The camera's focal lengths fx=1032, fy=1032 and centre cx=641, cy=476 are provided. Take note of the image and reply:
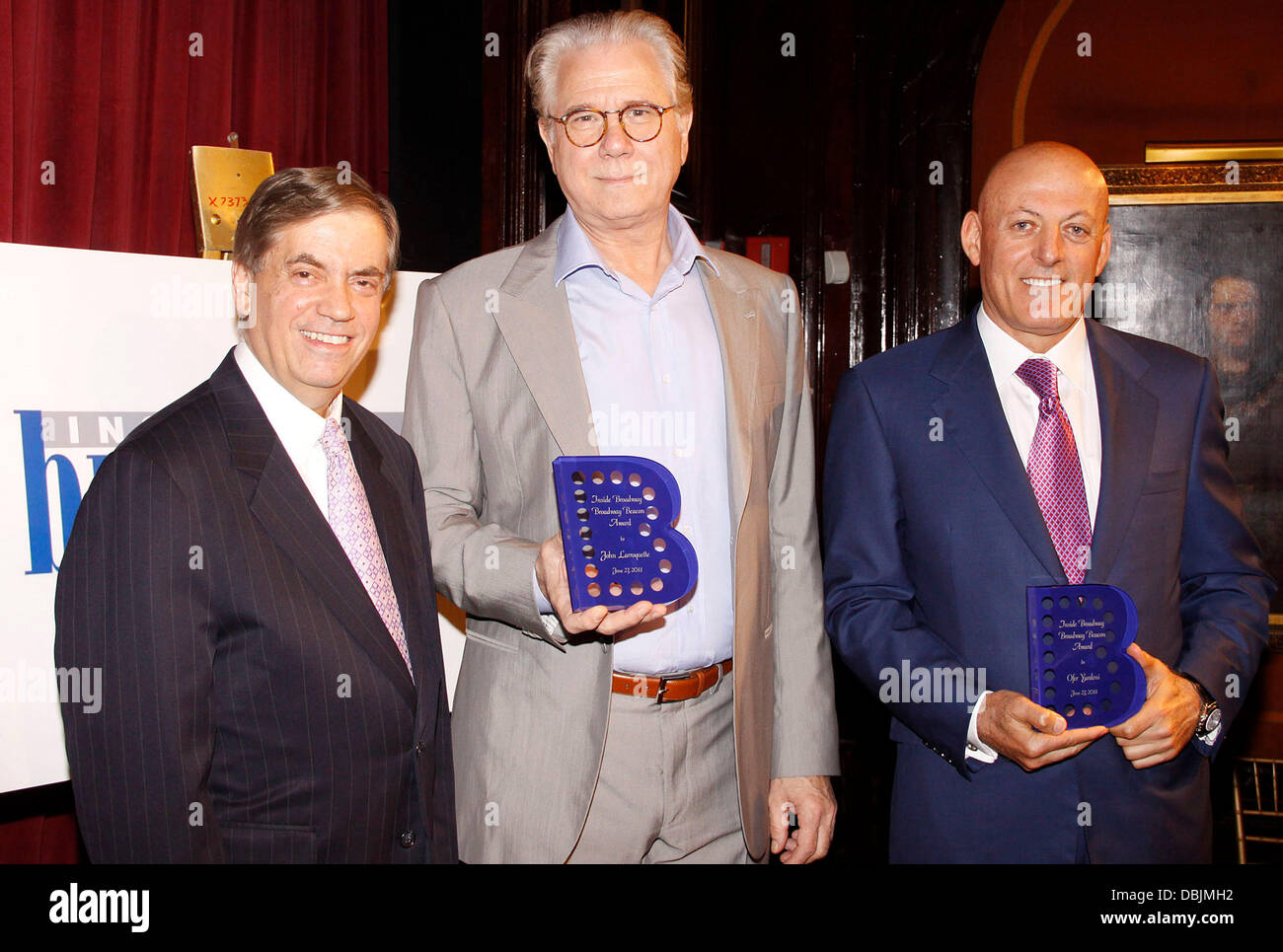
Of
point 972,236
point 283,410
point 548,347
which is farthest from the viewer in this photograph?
point 972,236

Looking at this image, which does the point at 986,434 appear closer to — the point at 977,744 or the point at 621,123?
the point at 977,744

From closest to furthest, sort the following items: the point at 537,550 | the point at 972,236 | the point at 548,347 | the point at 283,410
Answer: the point at 283,410, the point at 537,550, the point at 548,347, the point at 972,236

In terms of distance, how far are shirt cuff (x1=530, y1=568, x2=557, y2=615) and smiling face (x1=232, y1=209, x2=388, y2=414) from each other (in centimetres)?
40

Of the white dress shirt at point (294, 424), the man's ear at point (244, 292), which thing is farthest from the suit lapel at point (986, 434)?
the man's ear at point (244, 292)

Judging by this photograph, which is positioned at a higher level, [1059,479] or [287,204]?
[287,204]

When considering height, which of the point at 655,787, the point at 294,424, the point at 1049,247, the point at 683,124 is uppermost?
the point at 683,124

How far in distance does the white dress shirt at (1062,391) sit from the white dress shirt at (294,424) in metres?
1.14

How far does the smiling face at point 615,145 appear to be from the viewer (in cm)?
174

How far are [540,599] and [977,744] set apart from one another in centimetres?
75

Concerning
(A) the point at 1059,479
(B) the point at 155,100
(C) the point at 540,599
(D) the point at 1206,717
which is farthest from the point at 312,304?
(B) the point at 155,100

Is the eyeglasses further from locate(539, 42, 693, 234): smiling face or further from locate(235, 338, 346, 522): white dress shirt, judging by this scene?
locate(235, 338, 346, 522): white dress shirt

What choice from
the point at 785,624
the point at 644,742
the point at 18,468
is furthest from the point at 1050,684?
the point at 18,468

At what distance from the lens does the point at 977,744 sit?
1687 millimetres
